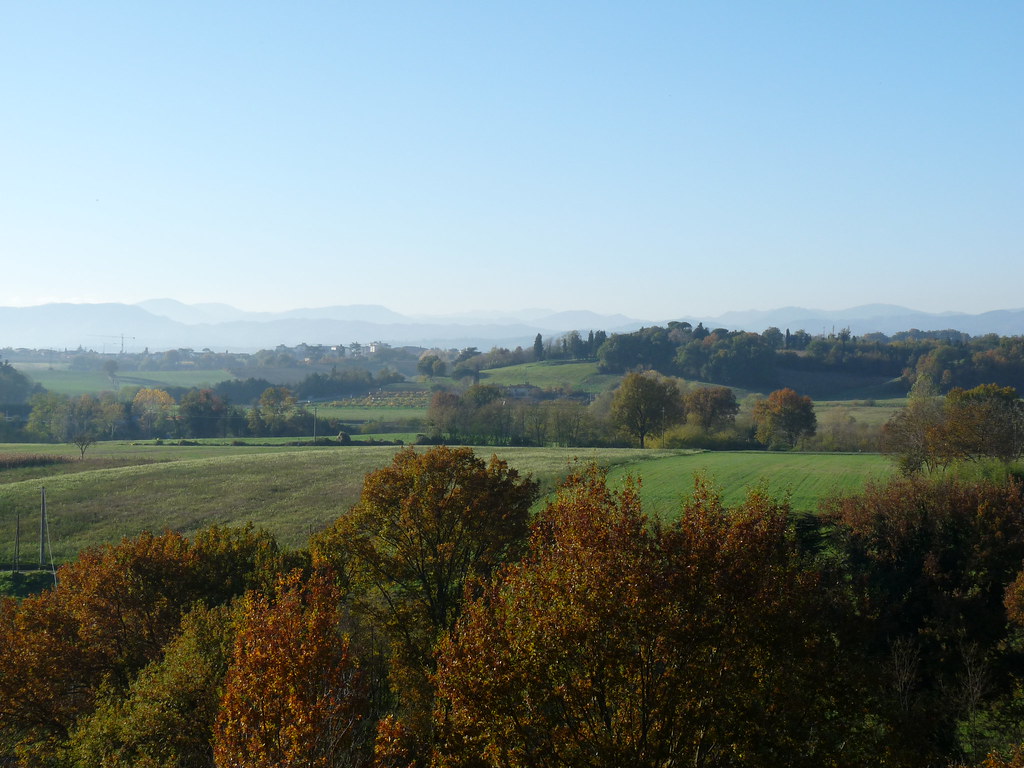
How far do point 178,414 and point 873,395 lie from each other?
113 m

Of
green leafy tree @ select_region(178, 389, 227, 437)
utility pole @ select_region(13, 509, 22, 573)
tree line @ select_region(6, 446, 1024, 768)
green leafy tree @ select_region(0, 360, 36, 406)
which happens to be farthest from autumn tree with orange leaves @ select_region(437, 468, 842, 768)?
green leafy tree @ select_region(0, 360, 36, 406)

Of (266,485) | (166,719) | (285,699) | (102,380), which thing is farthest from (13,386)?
(285,699)

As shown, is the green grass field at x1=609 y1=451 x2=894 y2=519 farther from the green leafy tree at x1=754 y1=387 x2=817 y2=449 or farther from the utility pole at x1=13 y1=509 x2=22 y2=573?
the utility pole at x1=13 y1=509 x2=22 y2=573

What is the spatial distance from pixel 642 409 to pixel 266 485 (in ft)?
153

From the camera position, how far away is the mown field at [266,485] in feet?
147

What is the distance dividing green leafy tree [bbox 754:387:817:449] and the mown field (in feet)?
57.1

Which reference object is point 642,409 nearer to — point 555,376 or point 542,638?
point 555,376

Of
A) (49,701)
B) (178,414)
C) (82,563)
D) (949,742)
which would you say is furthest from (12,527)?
(178,414)

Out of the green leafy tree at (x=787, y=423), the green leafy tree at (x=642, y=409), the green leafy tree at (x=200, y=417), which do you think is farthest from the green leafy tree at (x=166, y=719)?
the green leafy tree at (x=200, y=417)

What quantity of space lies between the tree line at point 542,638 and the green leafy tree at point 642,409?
51.6 m

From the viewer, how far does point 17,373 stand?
14938cm

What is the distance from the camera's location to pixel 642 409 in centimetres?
8944

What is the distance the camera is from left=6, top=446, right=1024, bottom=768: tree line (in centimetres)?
1353

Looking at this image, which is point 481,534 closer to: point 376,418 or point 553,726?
point 553,726
